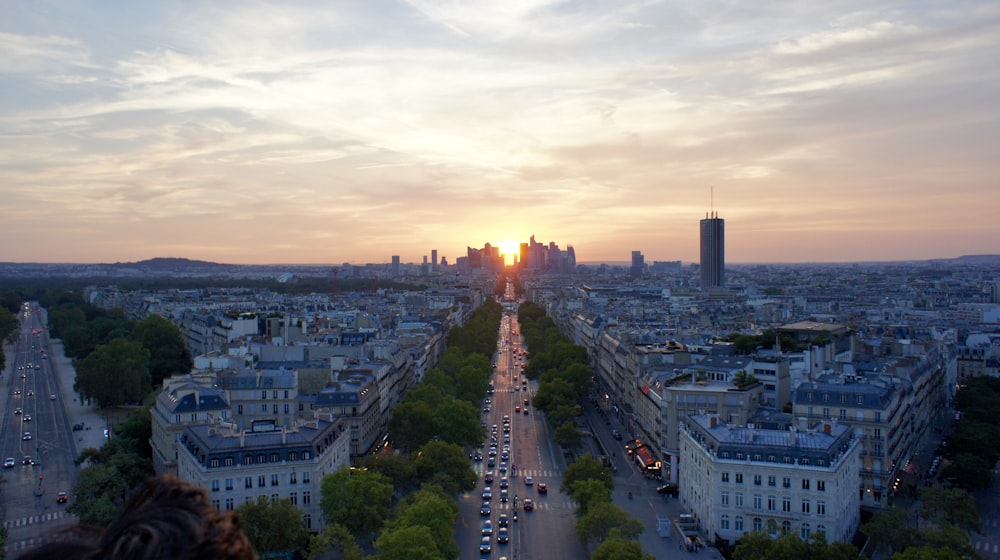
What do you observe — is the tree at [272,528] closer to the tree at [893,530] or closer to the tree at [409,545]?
the tree at [409,545]

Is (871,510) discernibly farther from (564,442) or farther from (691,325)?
(691,325)

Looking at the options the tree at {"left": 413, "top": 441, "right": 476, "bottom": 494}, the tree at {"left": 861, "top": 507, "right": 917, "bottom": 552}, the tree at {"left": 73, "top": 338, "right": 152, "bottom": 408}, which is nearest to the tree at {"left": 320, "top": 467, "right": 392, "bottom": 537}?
the tree at {"left": 413, "top": 441, "right": 476, "bottom": 494}

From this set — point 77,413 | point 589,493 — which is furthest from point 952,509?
point 77,413

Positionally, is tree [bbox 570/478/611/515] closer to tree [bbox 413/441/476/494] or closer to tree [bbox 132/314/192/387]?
tree [bbox 413/441/476/494]

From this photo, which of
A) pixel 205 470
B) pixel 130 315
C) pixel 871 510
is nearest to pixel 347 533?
pixel 205 470

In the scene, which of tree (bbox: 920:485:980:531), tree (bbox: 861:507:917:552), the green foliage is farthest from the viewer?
tree (bbox: 920:485:980:531)
